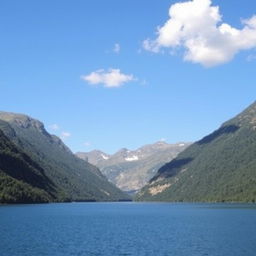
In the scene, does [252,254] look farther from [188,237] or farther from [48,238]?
[48,238]

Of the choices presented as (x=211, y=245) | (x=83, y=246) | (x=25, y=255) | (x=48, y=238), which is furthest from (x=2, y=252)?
(x=211, y=245)

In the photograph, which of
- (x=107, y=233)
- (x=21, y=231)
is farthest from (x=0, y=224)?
(x=107, y=233)

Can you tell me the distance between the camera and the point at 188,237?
117125 millimetres

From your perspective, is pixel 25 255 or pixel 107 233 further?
pixel 107 233

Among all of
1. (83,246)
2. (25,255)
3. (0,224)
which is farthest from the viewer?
(0,224)

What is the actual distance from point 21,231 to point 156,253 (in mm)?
46855

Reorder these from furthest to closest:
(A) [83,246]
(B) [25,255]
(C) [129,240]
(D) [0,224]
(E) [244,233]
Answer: (D) [0,224] → (E) [244,233] → (C) [129,240] → (A) [83,246] → (B) [25,255]

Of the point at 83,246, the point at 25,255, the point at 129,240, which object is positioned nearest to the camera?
the point at 25,255

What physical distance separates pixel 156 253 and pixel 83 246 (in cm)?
1560

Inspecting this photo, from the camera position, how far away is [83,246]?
325ft

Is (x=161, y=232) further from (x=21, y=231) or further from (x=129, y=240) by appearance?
(x=21, y=231)

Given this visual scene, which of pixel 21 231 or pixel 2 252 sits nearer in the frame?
pixel 2 252

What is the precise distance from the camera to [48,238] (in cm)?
11262

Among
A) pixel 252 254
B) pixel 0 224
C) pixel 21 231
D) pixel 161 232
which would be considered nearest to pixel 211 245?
pixel 252 254
